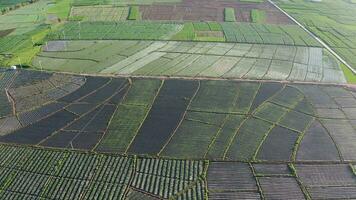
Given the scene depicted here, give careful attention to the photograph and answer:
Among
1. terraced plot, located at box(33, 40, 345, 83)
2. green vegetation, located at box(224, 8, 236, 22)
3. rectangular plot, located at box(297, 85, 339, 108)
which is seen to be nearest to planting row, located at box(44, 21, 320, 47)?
terraced plot, located at box(33, 40, 345, 83)

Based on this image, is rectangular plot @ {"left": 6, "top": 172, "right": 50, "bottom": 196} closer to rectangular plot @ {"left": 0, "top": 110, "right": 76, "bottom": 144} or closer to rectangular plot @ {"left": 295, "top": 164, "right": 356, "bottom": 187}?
rectangular plot @ {"left": 0, "top": 110, "right": 76, "bottom": 144}

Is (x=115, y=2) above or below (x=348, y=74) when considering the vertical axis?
above

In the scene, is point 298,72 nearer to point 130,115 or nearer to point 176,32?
point 176,32

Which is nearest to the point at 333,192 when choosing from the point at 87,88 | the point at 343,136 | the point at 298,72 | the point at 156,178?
the point at 343,136

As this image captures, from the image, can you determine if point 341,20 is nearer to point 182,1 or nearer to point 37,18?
A: point 182,1

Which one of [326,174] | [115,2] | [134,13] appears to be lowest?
[326,174]

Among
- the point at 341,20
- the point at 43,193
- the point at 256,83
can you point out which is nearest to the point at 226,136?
the point at 256,83
